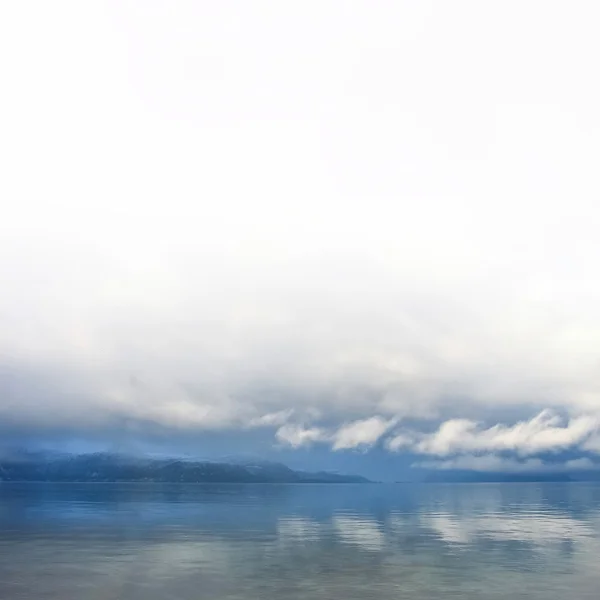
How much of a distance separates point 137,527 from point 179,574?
6185 cm

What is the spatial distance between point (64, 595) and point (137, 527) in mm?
70868

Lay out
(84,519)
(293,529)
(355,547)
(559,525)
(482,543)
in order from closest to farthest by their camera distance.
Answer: (355,547)
(482,543)
(293,529)
(559,525)
(84,519)

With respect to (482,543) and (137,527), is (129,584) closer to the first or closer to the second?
(482,543)

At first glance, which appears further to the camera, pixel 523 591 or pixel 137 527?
pixel 137 527

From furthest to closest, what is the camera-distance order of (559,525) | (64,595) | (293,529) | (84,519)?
1. (84,519)
2. (559,525)
3. (293,529)
4. (64,595)

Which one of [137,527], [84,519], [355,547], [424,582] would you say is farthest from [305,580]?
[84,519]

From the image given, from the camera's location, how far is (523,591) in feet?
191

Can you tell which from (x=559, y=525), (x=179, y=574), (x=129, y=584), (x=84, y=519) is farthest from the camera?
(x=84, y=519)

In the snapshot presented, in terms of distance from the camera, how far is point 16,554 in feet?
264

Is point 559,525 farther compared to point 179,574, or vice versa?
point 559,525

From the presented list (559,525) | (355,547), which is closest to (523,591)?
(355,547)

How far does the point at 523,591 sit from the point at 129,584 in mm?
39210

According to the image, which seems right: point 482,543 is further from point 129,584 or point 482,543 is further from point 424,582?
point 129,584

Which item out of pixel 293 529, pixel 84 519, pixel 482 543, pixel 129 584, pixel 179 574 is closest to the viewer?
pixel 129 584
